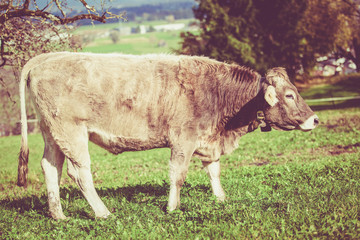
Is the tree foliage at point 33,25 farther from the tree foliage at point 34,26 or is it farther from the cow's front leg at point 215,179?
the cow's front leg at point 215,179

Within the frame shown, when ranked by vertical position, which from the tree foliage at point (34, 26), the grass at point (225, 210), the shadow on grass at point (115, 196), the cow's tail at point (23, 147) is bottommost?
the shadow on grass at point (115, 196)

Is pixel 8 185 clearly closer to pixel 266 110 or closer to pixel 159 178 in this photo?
pixel 159 178

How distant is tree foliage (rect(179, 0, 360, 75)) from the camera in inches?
1231

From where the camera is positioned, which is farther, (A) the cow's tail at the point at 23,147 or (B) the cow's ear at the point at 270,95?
(A) the cow's tail at the point at 23,147

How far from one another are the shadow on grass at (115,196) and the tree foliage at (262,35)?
23.1 metres

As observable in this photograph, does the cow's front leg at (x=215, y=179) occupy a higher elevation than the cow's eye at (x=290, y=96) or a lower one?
lower

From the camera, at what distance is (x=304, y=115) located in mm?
6281

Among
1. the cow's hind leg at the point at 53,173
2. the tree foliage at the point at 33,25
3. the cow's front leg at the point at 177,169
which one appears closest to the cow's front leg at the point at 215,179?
the cow's front leg at the point at 177,169

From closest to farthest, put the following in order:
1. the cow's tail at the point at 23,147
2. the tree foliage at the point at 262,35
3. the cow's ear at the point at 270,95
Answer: the cow's ear at the point at 270,95 < the cow's tail at the point at 23,147 < the tree foliage at the point at 262,35

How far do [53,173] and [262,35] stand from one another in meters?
30.0

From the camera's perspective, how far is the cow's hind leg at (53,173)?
6523mm

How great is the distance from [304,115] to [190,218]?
7.97 feet

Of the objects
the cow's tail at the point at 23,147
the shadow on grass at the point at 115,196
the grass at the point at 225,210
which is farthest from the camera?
the shadow on grass at the point at 115,196

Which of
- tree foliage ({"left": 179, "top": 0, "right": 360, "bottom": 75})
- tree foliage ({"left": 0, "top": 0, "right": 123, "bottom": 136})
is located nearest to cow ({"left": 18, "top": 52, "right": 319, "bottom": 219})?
tree foliage ({"left": 0, "top": 0, "right": 123, "bottom": 136})
